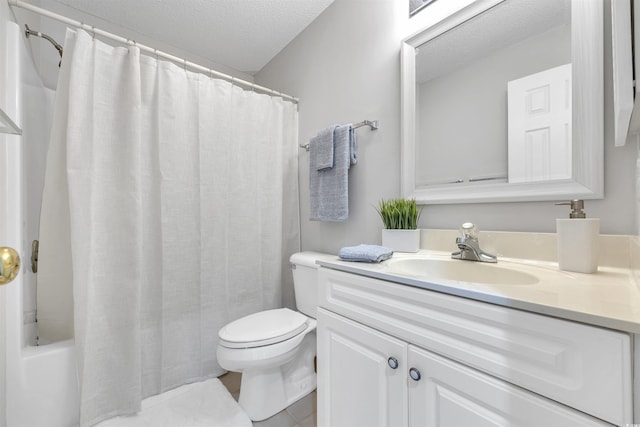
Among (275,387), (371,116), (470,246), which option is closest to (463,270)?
(470,246)

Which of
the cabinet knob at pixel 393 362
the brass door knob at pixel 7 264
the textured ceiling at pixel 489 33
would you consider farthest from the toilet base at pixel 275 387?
the textured ceiling at pixel 489 33

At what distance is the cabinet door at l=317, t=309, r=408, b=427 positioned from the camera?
706 mm

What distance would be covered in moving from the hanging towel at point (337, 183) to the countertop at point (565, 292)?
650mm

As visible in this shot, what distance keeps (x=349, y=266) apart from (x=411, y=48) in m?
1.08

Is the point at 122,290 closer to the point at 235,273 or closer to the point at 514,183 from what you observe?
the point at 235,273

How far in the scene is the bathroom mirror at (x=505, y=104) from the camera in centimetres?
80

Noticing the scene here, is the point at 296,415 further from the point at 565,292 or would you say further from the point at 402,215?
the point at 565,292

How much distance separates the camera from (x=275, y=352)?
1.19 metres

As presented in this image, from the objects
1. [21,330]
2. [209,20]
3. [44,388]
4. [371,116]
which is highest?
[209,20]

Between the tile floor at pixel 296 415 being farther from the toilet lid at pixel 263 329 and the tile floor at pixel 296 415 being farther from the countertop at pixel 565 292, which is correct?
the countertop at pixel 565 292

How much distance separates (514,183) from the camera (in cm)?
94

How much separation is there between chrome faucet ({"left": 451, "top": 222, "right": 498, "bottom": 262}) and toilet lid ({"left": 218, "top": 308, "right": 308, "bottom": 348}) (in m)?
0.83

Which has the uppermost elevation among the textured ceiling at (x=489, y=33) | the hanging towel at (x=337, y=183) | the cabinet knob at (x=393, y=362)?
the textured ceiling at (x=489, y=33)

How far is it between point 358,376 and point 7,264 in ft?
2.92
